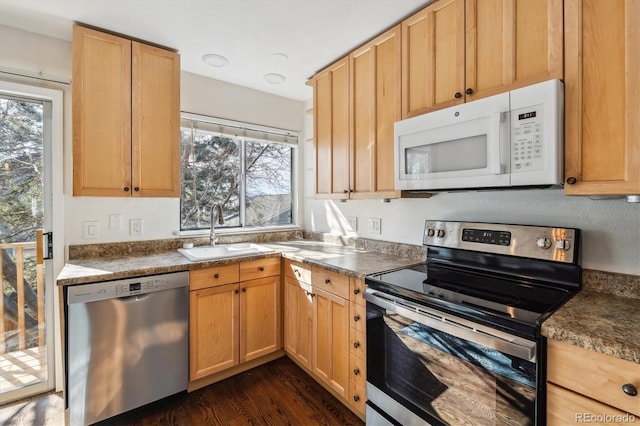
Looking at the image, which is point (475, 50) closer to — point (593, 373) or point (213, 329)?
point (593, 373)

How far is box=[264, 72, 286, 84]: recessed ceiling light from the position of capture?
2.55 meters

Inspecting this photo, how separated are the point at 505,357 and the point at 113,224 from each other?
2.52 meters

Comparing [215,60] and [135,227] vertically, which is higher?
[215,60]

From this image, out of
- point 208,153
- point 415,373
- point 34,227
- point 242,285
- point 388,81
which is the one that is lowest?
point 415,373

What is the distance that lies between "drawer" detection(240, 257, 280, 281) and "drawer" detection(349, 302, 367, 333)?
0.81 meters

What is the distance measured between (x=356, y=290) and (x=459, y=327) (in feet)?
2.10

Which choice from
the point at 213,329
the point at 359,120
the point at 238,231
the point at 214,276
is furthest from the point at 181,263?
the point at 359,120

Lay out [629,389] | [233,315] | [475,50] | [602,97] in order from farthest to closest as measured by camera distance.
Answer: [233,315] < [475,50] < [602,97] < [629,389]

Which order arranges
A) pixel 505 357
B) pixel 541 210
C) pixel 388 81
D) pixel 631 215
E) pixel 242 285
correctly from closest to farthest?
pixel 505 357
pixel 631 215
pixel 541 210
pixel 388 81
pixel 242 285

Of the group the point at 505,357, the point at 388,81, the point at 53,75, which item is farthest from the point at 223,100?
the point at 505,357

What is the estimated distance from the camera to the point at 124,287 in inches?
67.3

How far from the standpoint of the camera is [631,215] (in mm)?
1256

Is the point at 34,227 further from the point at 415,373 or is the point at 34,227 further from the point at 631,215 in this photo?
the point at 631,215

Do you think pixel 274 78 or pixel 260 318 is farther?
pixel 274 78
